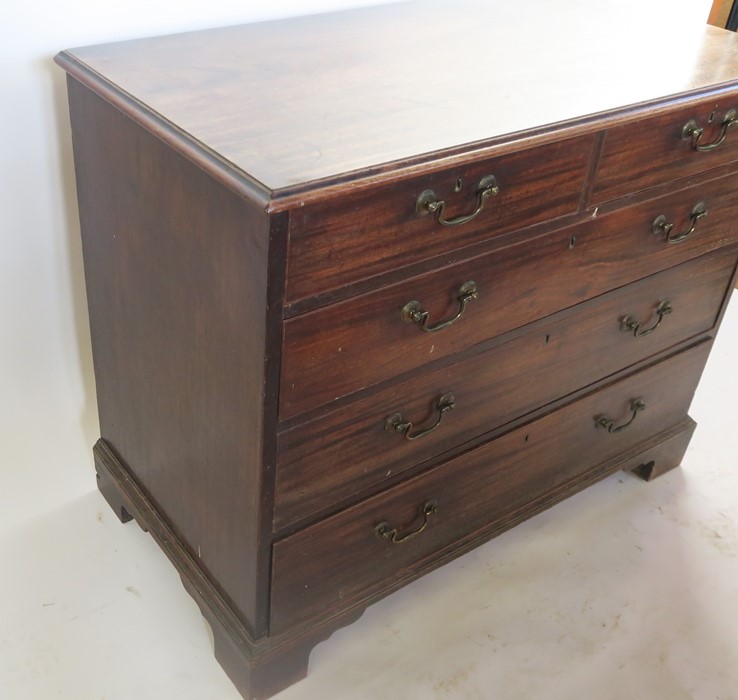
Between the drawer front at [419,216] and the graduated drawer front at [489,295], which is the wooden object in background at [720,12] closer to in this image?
the graduated drawer front at [489,295]

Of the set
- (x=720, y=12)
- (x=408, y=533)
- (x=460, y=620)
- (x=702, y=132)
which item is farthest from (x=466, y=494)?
(x=720, y=12)

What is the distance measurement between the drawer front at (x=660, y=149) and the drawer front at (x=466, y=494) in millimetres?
459

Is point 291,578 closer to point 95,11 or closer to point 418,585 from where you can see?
point 418,585

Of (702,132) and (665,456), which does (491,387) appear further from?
(665,456)

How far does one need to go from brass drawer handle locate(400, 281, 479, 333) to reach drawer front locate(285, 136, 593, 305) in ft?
0.24

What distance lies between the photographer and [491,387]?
154 cm

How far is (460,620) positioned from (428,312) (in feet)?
2.33

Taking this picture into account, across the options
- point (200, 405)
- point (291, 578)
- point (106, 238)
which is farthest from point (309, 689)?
point (106, 238)

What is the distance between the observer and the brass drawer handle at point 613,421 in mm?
1843

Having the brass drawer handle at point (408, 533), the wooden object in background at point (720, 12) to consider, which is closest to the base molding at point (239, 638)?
the brass drawer handle at point (408, 533)

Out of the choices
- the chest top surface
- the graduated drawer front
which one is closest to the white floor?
the graduated drawer front

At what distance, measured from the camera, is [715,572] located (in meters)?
1.89

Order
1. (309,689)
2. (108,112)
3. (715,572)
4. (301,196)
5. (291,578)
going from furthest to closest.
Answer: (715,572) < (309,689) < (291,578) < (108,112) < (301,196)

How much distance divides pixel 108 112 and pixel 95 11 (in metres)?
0.23
